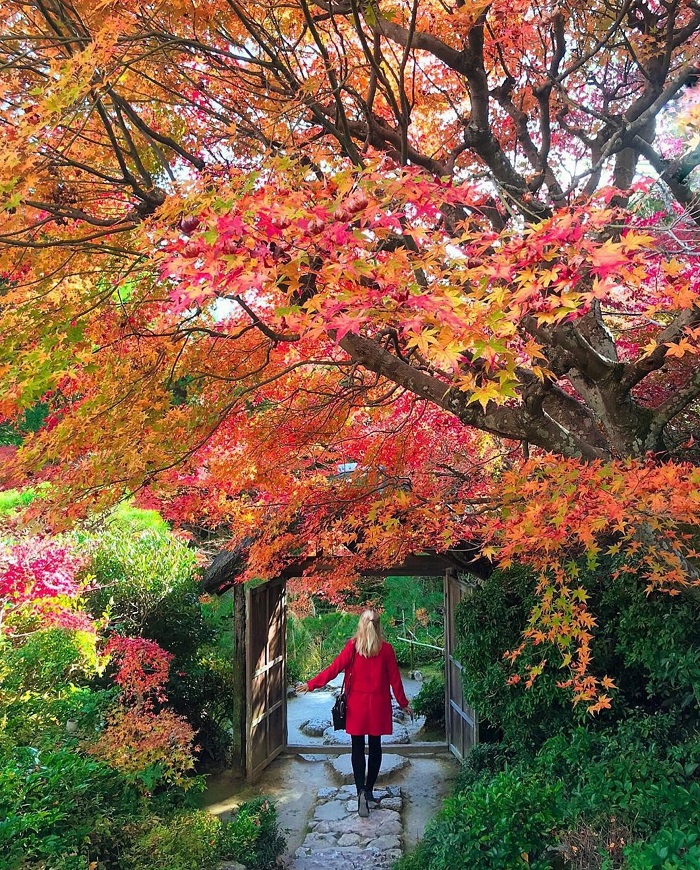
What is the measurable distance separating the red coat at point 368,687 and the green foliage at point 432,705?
138 inches

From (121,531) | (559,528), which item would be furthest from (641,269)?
(121,531)

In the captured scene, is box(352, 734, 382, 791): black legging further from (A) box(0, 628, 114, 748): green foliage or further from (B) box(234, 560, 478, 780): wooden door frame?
(A) box(0, 628, 114, 748): green foliage

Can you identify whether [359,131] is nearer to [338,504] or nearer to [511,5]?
[511,5]

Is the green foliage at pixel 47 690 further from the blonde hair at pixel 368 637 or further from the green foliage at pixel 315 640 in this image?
the green foliage at pixel 315 640

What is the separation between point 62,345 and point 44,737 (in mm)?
2493

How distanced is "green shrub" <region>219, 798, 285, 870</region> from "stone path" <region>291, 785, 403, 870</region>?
0.20 meters

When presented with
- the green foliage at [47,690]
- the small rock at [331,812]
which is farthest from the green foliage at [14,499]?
the small rock at [331,812]

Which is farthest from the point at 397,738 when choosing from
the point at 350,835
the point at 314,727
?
the point at 350,835

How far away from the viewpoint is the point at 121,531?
6.14m

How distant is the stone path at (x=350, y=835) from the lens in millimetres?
4551

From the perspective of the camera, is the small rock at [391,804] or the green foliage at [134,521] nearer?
the small rock at [391,804]

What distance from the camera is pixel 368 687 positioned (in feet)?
16.6

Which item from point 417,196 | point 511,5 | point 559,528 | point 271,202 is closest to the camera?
point 271,202

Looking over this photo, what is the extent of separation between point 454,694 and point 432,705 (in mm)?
1474
